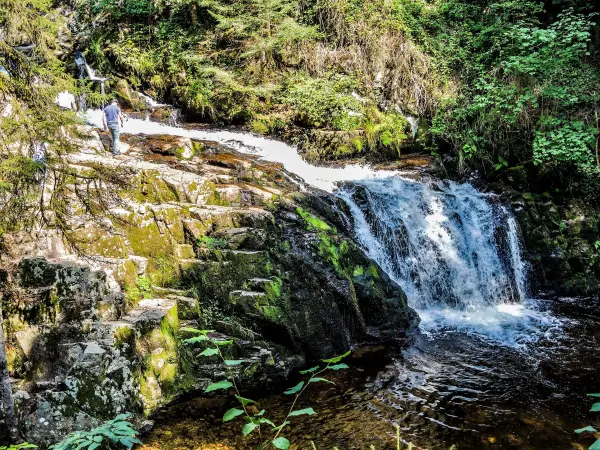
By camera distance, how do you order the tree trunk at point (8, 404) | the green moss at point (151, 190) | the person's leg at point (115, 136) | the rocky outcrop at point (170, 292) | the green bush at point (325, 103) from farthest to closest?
1. the green bush at point (325, 103)
2. the person's leg at point (115, 136)
3. the green moss at point (151, 190)
4. the rocky outcrop at point (170, 292)
5. the tree trunk at point (8, 404)

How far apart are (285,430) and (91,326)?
269 cm

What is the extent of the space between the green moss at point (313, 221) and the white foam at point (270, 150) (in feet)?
10.0

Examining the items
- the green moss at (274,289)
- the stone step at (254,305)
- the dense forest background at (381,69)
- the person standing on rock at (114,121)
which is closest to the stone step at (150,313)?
the stone step at (254,305)

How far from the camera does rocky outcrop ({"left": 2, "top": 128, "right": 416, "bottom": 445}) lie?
471 cm

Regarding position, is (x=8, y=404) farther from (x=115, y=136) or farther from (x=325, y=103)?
(x=325, y=103)

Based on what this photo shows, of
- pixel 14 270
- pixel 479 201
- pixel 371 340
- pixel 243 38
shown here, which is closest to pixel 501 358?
pixel 371 340

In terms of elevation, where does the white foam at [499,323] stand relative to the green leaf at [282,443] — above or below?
below

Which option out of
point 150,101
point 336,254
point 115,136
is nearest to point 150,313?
point 336,254

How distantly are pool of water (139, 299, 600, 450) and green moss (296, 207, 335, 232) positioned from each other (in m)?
2.49

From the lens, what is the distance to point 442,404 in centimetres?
535

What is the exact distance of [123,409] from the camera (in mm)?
4719

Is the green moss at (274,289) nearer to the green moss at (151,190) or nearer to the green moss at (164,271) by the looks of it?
the green moss at (164,271)

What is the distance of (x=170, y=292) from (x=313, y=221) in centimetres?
299

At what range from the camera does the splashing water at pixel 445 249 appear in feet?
28.9
